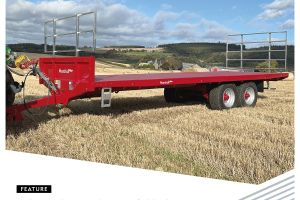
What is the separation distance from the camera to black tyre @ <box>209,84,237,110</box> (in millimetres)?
7625

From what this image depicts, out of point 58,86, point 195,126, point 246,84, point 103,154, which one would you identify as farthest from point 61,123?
point 246,84

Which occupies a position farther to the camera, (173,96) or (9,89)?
(173,96)

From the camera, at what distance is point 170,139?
191 inches

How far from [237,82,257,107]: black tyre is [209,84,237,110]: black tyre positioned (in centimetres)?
19

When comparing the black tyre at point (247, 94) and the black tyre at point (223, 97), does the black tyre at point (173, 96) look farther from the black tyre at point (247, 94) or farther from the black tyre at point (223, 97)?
the black tyre at point (247, 94)

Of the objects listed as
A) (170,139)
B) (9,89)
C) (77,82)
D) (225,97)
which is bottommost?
(170,139)

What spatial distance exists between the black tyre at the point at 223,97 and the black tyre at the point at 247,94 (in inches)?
7.6

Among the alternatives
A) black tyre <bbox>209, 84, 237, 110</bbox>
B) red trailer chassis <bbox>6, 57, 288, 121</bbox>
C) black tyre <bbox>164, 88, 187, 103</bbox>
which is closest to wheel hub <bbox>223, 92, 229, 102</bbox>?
black tyre <bbox>209, 84, 237, 110</bbox>

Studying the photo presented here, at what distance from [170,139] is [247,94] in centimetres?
441

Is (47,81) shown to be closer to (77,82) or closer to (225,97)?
(77,82)

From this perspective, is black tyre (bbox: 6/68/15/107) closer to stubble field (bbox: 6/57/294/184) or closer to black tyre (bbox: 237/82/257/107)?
stubble field (bbox: 6/57/294/184)

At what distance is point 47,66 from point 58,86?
27.3 inches

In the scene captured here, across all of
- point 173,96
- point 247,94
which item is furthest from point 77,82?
point 247,94

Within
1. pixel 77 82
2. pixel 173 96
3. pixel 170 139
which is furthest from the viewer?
pixel 173 96
